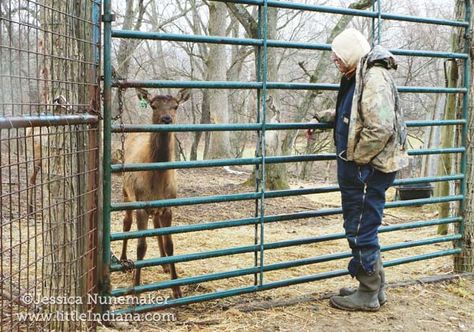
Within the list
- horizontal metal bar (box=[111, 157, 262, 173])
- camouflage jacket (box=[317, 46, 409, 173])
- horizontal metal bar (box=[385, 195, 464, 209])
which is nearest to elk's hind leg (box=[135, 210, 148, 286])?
horizontal metal bar (box=[111, 157, 262, 173])

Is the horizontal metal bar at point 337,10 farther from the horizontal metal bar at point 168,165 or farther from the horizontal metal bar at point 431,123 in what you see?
the horizontal metal bar at point 168,165

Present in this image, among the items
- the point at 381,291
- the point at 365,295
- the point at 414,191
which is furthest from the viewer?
the point at 414,191

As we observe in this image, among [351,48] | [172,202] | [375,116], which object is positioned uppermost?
[351,48]

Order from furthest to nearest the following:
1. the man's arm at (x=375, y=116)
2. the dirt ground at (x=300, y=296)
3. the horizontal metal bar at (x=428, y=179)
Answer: the horizontal metal bar at (x=428, y=179) < the dirt ground at (x=300, y=296) < the man's arm at (x=375, y=116)

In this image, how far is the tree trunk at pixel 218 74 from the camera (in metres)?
19.1

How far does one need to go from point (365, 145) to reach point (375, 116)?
231mm

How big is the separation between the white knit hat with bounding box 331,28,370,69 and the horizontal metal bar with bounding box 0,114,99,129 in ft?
6.48

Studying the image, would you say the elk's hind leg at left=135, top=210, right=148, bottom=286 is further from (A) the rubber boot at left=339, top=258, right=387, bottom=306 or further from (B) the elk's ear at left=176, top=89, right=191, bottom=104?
(A) the rubber boot at left=339, top=258, right=387, bottom=306

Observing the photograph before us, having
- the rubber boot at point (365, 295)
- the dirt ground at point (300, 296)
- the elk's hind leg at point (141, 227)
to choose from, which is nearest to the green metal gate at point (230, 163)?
the dirt ground at point (300, 296)

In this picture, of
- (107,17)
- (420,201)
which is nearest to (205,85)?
(107,17)

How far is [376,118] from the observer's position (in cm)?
391

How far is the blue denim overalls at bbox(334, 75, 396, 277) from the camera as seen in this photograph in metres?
4.13

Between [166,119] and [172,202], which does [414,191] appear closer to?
[166,119]

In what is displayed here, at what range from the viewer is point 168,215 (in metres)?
5.39
